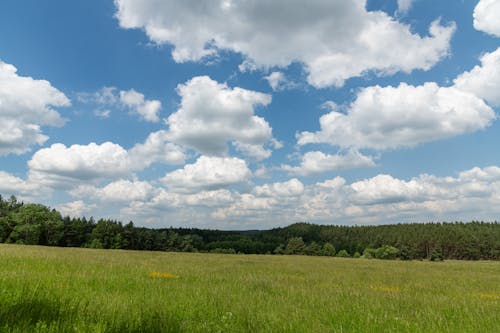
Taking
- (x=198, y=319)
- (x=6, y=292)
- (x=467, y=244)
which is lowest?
(x=467, y=244)

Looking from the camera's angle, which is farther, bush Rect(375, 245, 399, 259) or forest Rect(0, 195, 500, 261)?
bush Rect(375, 245, 399, 259)

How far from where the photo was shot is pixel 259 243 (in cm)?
14462

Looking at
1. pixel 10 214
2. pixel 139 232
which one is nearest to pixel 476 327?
pixel 10 214

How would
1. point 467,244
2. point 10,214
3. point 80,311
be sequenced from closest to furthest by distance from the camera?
1. point 80,311
2. point 10,214
3. point 467,244

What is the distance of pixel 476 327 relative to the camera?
6.10 metres

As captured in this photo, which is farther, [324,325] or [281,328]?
[324,325]

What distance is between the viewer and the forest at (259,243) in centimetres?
8381

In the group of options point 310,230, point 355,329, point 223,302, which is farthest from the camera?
point 310,230

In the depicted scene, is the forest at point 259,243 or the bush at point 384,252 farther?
the bush at point 384,252

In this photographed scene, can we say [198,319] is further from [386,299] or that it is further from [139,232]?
[139,232]

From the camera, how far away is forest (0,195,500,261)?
275 ft

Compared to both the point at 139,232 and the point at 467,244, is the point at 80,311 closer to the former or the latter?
the point at 139,232

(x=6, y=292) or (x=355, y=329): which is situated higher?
(x=6, y=292)

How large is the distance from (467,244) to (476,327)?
15355 centimetres
